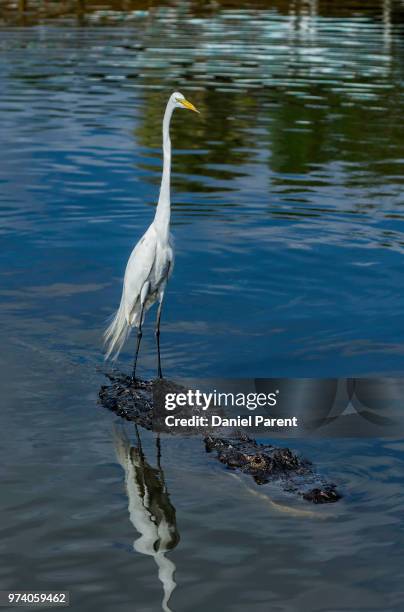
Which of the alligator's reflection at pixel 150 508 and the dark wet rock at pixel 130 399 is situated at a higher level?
the dark wet rock at pixel 130 399

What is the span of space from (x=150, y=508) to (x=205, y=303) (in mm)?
6653

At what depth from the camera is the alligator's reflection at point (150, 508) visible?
29.0ft

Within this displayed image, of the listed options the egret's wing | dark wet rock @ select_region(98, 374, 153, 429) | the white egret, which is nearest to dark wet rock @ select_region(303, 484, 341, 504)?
dark wet rock @ select_region(98, 374, 153, 429)

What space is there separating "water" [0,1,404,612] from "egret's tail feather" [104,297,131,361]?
245 millimetres

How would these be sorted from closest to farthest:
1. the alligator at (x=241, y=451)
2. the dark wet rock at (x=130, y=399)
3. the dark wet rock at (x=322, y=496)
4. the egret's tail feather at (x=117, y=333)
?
1. the dark wet rock at (x=322, y=496)
2. the alligator at (x=241, y=451)
3. the dark wet rock at (x=130, y=399)
4. the egret's tail feather at (x=117, y=333)

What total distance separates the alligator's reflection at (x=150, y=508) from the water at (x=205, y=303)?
0.06 meters

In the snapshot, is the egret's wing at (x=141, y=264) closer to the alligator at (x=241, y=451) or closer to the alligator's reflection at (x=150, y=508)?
the alligator at (x=241, y=451)

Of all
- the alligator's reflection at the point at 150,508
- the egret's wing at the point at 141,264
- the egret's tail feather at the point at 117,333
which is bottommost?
the alligator's reflection at the point at 150,508

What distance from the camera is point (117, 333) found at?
13.5 m

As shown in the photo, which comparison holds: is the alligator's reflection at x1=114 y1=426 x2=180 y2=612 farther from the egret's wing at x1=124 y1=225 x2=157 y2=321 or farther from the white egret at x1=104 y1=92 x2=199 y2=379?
the egret's wing at x1=124 y1=225 x2=157 y2=321

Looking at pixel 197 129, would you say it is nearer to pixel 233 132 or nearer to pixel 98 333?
pixel 233 132

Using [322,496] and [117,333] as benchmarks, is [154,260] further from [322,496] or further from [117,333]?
[322,496]

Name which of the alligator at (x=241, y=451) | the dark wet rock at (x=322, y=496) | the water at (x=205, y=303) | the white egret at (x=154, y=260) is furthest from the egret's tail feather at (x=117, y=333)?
the dark wet rock at (x=322, y=496)

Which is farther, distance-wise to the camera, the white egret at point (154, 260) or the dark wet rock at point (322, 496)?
the white egret at point (154, 260)
